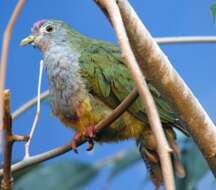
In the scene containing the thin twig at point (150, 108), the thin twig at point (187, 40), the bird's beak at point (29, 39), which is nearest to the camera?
the thin twig at point (150, 108)

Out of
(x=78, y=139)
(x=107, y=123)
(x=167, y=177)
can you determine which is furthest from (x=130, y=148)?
(x=167, y=177)

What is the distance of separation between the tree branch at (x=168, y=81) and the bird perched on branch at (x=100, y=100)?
16.1 inches

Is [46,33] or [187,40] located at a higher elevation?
[46,33]

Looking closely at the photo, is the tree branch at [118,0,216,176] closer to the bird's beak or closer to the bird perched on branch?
the bird perched on branch

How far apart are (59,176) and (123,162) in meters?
0.20

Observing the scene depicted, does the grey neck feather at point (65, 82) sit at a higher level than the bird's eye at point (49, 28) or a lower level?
lower

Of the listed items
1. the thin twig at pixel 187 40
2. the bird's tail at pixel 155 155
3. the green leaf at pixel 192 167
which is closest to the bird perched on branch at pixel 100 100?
the bird's tail at pixel 155 155

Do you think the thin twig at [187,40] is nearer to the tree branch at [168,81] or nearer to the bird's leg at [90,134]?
the tree branch at [168,81]

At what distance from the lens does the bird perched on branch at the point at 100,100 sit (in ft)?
4.17

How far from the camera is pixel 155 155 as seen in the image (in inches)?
50.9

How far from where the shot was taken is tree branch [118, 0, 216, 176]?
28.9 inches

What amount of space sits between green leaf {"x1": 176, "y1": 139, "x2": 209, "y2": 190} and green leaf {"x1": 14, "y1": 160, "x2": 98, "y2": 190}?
0.80 ft

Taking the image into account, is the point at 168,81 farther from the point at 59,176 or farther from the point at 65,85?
the point at 59,176

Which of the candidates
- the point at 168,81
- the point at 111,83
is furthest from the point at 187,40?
the point at 111,83
